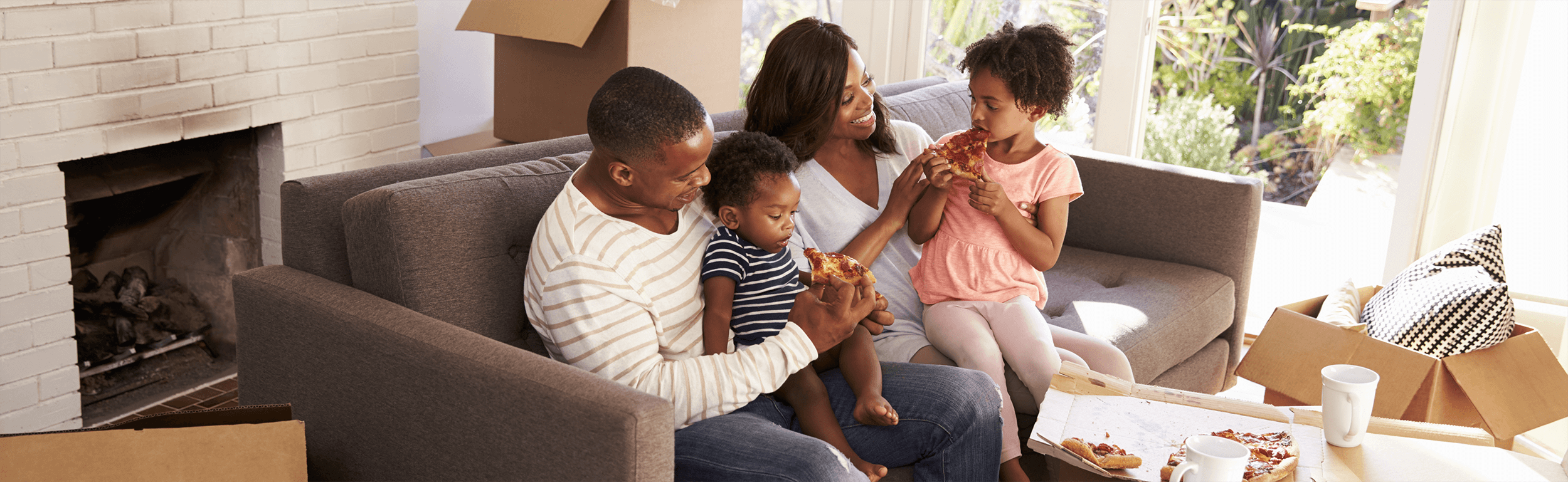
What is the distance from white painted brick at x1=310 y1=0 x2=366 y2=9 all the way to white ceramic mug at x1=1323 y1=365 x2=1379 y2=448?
2364mm

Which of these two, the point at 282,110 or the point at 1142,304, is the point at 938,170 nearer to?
the point at 1142,304

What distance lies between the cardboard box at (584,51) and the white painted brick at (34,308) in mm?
1075

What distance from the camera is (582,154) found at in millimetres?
1782

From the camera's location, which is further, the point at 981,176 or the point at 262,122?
the point at 262,122

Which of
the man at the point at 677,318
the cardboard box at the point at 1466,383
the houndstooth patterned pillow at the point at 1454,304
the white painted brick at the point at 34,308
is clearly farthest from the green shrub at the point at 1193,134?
the white painted brick at the point at 34,308

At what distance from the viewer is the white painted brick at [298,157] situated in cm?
263

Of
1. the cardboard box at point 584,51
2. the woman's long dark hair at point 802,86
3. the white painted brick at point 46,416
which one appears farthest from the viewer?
the cardboard box at point 584,51

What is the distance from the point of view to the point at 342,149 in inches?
109

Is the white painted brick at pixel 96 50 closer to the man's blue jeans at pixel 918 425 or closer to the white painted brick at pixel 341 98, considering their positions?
the white painted brick at pixel 341 98

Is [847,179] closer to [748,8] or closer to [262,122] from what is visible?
[262,122]

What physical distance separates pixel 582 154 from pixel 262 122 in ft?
3.99

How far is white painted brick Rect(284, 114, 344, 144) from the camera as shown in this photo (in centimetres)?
262

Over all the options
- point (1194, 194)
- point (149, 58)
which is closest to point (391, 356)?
point (149, 58)

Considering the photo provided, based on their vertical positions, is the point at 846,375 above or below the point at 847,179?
below
